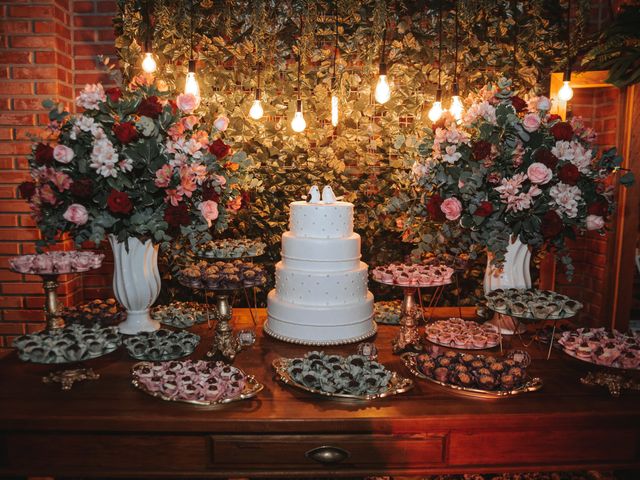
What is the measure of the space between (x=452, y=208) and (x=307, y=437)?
1238mm

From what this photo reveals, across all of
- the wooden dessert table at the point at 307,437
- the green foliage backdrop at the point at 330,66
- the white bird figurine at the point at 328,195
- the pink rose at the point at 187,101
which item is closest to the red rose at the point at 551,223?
the wooden dessert table at the point at 307,437

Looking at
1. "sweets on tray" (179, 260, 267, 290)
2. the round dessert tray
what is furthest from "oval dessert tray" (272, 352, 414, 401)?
"sweets on tray" (179, 260, 267, 290)

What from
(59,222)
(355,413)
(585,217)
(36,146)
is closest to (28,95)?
(36,146)

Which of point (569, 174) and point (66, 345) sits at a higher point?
point (569, 174)

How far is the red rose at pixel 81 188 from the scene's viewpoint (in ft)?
6.76

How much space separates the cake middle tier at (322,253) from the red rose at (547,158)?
3.16 feet

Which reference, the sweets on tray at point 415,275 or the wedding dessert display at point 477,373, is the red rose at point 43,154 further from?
the wedding dessert display at point 477,373

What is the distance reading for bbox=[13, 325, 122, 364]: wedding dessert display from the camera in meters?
1.78

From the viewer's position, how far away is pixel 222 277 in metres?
2.11

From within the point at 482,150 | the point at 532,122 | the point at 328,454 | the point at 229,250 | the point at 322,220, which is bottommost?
the point at 328,454

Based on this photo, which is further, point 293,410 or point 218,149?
point 218,149

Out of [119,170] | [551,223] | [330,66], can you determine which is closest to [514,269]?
[551,223]

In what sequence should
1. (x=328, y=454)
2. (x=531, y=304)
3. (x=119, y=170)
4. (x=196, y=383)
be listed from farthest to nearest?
(x=119, y=170), (x=531, y=304), (x=196, y=383), (x=328, y=454)

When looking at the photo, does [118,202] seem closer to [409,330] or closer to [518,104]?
[409,330]
